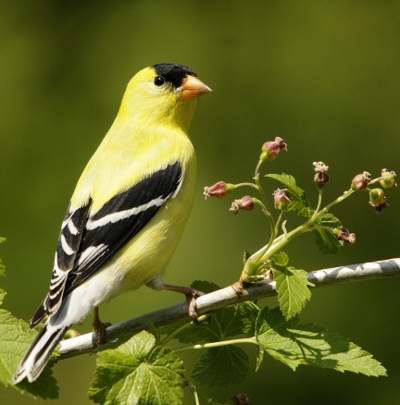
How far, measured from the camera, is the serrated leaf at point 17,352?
273cm

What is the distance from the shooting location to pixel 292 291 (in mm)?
2801

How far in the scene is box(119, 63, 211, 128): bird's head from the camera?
448cm

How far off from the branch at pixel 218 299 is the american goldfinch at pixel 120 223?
16 centimetres

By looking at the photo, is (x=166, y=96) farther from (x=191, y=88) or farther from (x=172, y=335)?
(x=172, y=335)

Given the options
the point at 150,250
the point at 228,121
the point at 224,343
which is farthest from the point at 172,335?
the point at 228,121

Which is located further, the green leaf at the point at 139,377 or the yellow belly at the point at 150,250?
the yellow belly at the point at 150,250

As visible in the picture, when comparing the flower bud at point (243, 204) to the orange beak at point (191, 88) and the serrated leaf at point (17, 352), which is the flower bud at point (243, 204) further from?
the orange beak at point (191, 88)

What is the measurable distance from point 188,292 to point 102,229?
45 centimetres

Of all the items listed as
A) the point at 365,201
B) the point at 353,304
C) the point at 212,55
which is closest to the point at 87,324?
the point at 353,304

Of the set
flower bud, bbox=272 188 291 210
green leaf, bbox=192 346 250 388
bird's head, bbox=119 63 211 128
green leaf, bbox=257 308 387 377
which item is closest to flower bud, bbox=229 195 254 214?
flower bud, bbox=272 188 291 210

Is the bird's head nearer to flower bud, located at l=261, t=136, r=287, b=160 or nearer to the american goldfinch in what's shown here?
the american goldfinch

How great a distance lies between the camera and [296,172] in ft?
23.0

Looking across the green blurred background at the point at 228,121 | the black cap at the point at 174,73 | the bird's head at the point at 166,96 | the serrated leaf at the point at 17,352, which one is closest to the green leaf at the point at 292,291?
the serrated leaf at the point at 17,352

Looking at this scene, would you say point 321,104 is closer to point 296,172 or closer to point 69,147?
point 296,172
